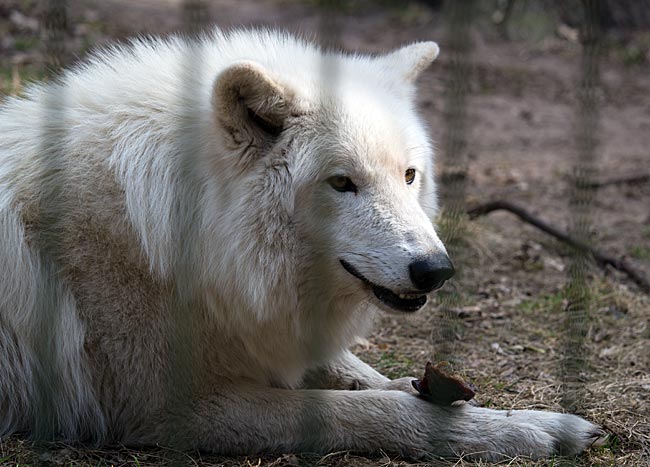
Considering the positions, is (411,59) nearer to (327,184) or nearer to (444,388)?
(327,184)

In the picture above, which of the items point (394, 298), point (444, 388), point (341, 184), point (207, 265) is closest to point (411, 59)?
point (341, 184)

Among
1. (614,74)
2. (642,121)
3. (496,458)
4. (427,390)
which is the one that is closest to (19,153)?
(427,390)

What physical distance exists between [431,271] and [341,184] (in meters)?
0.53

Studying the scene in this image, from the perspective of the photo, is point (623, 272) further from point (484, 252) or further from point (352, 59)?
point (352, 59)

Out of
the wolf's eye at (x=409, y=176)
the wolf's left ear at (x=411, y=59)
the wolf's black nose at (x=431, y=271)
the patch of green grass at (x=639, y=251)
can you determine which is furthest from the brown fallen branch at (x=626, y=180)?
the wolf's black nose at (x=431, y=271)

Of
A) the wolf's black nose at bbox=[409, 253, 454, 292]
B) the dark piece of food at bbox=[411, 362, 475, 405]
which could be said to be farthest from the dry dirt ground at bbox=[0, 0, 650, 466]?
the wolf's black nose at bbox=[409, 253, 454, 292]

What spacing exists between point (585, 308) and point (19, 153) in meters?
3.32

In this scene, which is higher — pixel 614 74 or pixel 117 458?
pixel 614 74

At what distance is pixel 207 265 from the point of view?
3316 millimetres

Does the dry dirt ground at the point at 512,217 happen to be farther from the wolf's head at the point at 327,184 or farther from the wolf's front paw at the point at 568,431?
the wolf's head at the point at 327,184

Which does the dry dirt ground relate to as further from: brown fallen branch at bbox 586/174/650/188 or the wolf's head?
the wolf's head

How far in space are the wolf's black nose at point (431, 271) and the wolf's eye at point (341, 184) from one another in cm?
43

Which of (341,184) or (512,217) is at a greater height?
(341,184)

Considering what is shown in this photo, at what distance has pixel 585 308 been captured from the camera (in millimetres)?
4926
